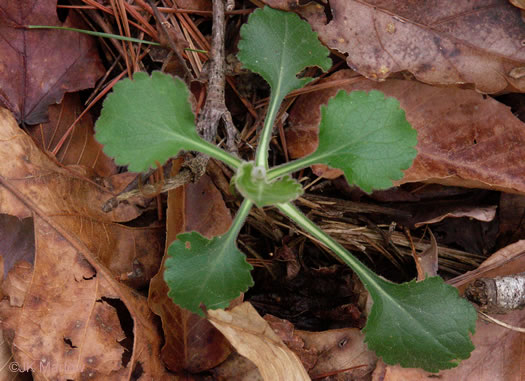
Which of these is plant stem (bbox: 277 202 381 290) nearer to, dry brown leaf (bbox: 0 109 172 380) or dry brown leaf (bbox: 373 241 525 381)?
dry brown leaf (bbox: 373 241 525 381)

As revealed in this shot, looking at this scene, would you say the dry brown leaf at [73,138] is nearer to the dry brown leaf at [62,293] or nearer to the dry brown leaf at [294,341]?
the dry brown leaf at [62,293]

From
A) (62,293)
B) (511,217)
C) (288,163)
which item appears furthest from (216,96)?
(511,217)

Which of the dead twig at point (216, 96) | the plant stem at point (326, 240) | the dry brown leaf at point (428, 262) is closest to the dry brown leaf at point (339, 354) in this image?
the plant stem at point (326, 240)

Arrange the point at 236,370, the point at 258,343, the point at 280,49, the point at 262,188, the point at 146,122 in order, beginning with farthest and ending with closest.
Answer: the point at 236,370 < the point at 280,49 < the point at 258,343 < the point at 146,122 < the point at 262,188

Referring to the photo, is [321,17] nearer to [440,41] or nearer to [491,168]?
[440,41]

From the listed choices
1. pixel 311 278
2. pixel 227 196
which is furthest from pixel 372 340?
pixel 227 196

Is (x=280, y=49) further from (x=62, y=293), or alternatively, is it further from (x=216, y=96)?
(x=62, y=293)

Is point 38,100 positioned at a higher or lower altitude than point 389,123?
lower
